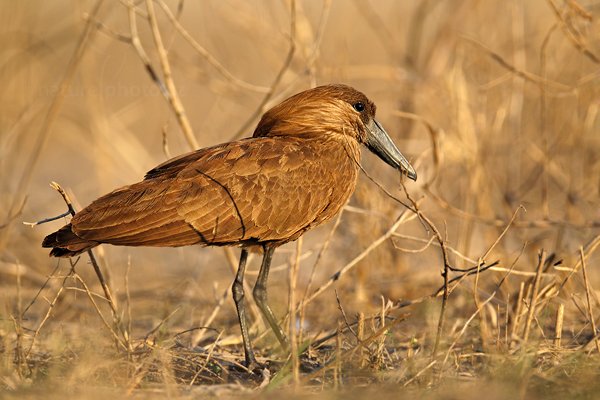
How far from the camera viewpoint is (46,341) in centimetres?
511

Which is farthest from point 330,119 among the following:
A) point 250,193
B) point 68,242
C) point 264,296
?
point 68,242

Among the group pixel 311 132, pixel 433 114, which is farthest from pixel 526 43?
pixel 311 132

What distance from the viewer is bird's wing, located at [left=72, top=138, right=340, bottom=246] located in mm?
4426

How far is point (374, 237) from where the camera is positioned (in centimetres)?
671

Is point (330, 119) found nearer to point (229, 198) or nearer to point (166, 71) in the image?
point (229, 198)

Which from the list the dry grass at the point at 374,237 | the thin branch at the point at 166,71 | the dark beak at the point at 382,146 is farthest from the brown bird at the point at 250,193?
the thin branch at the point at 166,71

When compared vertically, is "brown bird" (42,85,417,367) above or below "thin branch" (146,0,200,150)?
below

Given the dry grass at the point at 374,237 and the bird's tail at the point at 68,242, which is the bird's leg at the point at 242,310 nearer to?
the dry grass at the point at 374,237

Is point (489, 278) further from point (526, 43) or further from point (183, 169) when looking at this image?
point (183, 169)

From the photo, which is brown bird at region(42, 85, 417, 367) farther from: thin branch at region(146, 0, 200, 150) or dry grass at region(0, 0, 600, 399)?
thin branch at region(146, 0, 200, 150)

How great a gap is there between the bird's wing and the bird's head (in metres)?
0.22

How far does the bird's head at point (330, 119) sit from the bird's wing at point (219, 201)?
22cm

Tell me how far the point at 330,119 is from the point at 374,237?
5.74 feet

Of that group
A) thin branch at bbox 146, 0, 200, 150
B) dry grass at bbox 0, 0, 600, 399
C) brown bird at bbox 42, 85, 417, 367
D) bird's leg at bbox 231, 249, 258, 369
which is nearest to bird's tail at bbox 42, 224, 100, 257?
brown bird at bbox 42, 85, 417, 367
